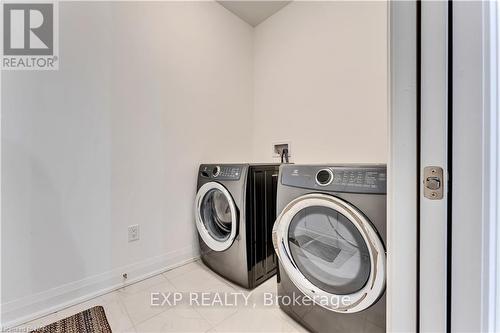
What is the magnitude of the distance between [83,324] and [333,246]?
4.15ft

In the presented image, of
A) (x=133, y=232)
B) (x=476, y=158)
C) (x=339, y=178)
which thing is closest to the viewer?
(x=476, y=158)

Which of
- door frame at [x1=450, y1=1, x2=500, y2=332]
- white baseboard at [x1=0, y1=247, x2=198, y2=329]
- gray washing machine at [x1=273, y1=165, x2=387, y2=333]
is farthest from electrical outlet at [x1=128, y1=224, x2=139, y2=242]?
door frame at [x1=450, y1=1, x2=500, y2=332]

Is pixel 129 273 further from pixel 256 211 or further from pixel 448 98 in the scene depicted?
pixel 448 98

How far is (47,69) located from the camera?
1194mm

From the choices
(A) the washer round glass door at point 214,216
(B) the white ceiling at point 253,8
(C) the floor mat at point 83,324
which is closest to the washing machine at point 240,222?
(A) the washer round glass door at point 214,216

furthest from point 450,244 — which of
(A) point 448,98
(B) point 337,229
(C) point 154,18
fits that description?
(C) point 154,18

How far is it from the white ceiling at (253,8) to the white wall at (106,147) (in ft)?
0.49

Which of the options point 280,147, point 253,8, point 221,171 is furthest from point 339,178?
point 253,8

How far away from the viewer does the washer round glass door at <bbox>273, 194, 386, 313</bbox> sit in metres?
0.84

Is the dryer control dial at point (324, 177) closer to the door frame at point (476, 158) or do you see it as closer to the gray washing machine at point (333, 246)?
the gray washing machine at point (333, 246)

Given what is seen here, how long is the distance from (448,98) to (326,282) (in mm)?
878

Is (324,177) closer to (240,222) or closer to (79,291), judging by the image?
(240,222)

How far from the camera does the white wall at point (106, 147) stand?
1128 millimetres

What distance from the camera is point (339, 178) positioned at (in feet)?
3.06
